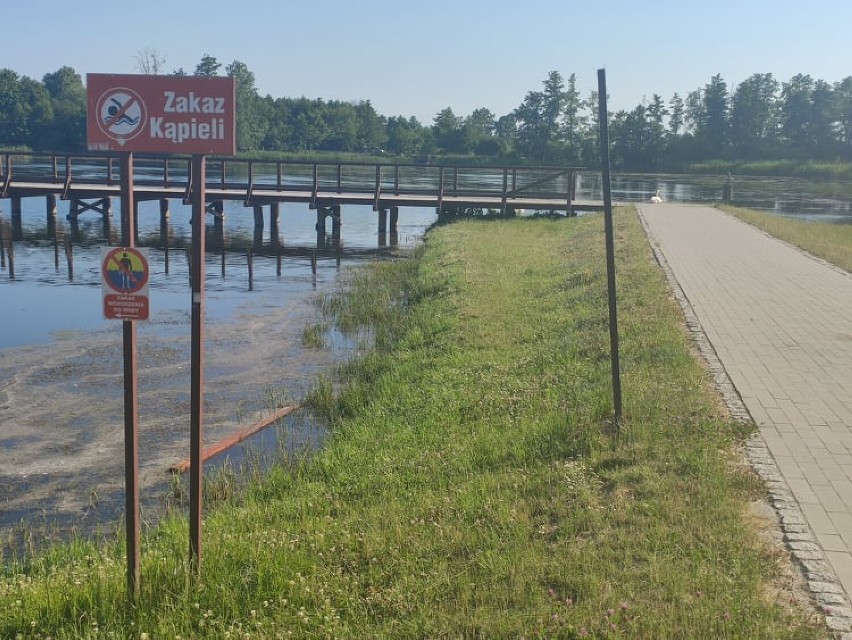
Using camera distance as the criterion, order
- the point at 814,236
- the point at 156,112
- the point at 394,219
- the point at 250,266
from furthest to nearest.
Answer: the point at 394,219, the point at 250,266, the point at 814,236, the point at 156,112

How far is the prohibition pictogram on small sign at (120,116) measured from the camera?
4770 millimetres

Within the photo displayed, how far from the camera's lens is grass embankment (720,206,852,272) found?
59.4 ft

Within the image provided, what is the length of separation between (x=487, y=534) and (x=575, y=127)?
105 metres

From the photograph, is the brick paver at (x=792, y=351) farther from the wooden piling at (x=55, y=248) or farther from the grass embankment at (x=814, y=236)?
the wooden piling at (x=55, y=248)

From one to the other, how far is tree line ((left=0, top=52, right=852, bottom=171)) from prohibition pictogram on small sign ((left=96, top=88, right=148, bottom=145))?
83.2m

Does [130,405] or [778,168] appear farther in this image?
[778,168]

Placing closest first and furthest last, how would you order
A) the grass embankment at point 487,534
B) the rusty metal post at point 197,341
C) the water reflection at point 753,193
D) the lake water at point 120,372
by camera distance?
the grass embankment at point 487,534
the rusty metal post at point 197,341
the lake water at point 120,372
the water reflection at point 753,193

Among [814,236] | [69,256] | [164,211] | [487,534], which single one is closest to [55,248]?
[69,256]

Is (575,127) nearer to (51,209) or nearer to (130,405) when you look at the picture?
(51,209)

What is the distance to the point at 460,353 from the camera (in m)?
11.2

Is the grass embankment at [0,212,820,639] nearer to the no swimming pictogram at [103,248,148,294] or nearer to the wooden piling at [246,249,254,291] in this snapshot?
the no swimming pictogram at [103,248,148,294]

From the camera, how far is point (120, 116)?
15.7 ft

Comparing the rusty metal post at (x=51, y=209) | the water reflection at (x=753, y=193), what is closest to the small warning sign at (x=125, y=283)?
the rusty metal post at (x=51, y=209)

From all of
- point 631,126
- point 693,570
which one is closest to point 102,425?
point 693,570
